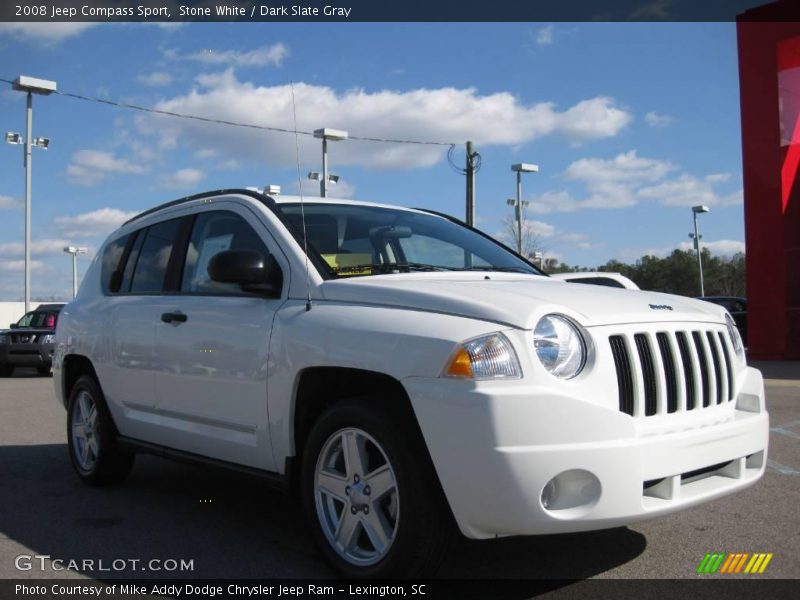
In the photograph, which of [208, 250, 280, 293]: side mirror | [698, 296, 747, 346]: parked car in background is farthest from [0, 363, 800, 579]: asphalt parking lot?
[698, 296, 747, 346]: parked car in background

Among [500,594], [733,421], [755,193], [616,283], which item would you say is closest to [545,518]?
[500,594]

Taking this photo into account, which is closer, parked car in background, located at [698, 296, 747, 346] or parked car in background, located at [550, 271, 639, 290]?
parked car in background, located at [550, 271, 639, 290]

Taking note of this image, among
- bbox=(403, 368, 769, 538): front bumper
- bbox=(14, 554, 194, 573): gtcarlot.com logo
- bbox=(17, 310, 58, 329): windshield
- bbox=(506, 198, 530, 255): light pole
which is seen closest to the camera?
bbox=(403, 368, 769, 538): front bumper

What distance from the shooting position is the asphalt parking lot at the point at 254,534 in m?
3.84

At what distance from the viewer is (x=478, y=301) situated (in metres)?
3.36

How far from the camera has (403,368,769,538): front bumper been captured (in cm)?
304

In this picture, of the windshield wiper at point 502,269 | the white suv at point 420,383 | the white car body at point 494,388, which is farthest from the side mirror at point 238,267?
the windshield wiper at point 502,269

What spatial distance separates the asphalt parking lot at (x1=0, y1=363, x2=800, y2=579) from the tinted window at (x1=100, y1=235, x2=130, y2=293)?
1456 mm

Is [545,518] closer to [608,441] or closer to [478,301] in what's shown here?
[608,441]

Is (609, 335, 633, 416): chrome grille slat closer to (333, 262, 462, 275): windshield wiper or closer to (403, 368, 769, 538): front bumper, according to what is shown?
(403, 368, 769, 538): front bumper

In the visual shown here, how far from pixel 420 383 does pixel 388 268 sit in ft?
3.89

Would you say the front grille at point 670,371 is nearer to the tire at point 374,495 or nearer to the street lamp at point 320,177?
the tire at point 374,495

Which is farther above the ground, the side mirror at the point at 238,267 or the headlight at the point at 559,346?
the side mirror at the point at 238,267

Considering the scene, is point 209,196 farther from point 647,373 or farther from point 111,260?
point 647,373
